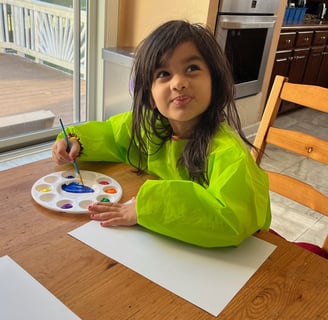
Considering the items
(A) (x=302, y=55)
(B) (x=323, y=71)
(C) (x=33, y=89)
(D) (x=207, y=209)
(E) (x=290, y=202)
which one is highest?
(D) (x=207, y=209)

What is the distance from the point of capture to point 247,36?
271 centimetres

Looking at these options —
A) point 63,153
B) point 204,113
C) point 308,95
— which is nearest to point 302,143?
point 308,95

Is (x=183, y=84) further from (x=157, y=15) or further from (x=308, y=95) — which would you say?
(x=157, y=15)

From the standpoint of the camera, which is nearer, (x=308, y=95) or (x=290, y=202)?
(x=308, y=95)

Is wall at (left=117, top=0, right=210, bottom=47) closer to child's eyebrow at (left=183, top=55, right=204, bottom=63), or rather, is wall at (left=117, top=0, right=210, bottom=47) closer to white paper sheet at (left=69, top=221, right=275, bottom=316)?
child's eyebrow at (left=183, top=55, right=204, bottom=63)

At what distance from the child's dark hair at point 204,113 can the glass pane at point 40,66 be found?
5.18 ft

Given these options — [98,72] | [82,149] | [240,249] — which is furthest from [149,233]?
[98,72]

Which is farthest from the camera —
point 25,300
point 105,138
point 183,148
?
point 105,138

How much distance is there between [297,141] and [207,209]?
0.51 meters

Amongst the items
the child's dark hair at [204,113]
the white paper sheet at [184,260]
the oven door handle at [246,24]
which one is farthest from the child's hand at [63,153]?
the oven door handle at [246,24]

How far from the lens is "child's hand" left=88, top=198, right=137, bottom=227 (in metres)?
0.74

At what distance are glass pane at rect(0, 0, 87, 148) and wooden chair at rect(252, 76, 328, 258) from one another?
5.50ft

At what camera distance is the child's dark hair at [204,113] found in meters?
0.87

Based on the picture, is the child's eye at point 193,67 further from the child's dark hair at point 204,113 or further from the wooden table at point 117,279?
the wooden table at point 117,279
